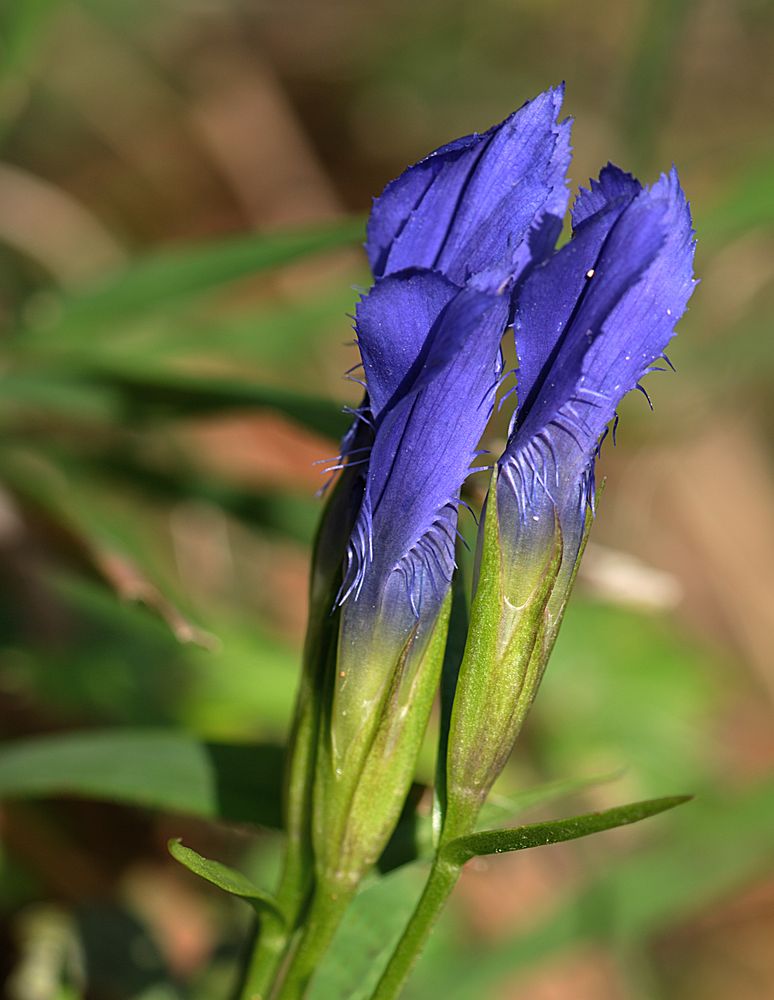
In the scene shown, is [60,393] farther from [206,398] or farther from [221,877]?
[221,877]

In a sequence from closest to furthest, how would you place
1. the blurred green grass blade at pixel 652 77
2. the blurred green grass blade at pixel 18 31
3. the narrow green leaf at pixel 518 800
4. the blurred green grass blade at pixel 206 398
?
the narrow green leaf at pixel 518 800 → the blurred green grass blade at pixel 206 398 → the blurred green grass blade at pixel 18 31 → the blurred green grass blade at pixel 652 77

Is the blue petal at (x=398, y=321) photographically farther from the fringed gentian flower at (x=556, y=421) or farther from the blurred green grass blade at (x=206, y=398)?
the blurred green grass blade at (x=206, y=398)

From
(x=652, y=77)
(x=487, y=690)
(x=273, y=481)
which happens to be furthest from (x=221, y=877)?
(x=652, y=77)

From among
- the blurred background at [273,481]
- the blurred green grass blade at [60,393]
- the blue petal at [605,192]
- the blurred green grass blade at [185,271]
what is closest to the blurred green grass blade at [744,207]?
the blurred background at [273,481]

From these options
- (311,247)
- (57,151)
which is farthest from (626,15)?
(311,247)

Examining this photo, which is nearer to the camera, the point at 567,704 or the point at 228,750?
the point at 228,750

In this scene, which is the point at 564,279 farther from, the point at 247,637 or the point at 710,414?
the point at 710,414

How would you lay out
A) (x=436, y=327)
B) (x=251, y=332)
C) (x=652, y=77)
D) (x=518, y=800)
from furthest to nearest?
(x=652, y=77)
(x=251, y=332)
(x=518, y=800)
(x=436, y=327)
